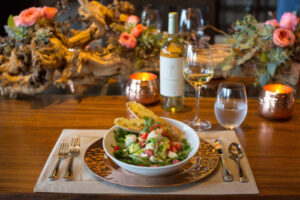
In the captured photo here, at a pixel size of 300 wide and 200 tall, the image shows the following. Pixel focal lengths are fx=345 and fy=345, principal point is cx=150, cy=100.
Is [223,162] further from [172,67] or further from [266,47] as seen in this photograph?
[266,47]

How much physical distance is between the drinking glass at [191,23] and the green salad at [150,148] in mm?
905

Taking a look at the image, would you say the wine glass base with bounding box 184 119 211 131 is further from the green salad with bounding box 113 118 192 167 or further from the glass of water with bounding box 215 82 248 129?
the green salad with bounding box 113 118 192 167

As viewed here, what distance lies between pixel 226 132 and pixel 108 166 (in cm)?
39

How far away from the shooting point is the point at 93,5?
5.23ft

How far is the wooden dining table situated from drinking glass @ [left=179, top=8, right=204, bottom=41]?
471 mm

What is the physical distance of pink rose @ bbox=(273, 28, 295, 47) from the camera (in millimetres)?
1297

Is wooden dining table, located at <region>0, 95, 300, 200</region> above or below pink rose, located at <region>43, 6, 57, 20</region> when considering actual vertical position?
below

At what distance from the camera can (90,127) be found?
1.09m

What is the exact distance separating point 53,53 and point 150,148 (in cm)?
72

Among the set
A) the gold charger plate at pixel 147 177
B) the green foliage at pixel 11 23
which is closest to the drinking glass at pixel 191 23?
the green foliage at pixel 11 23

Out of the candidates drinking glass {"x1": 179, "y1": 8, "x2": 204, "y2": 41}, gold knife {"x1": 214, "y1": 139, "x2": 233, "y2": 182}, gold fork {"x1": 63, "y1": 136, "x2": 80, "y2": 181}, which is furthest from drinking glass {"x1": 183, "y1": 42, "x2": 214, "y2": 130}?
drinking glass {"x1": 179, "y1": 8, "x2": 204, "y2": 41}

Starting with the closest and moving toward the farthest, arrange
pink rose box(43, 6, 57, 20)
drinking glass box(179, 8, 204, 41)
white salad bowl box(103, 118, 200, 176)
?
white salad bowl box(103, 118, 200, 176) → pink rose box(43, 6, 57, 20) → drinking glass box(179, 8, 204, 41)

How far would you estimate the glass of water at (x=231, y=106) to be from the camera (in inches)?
40.6

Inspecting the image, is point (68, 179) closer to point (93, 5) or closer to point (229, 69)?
point (229, 69)
